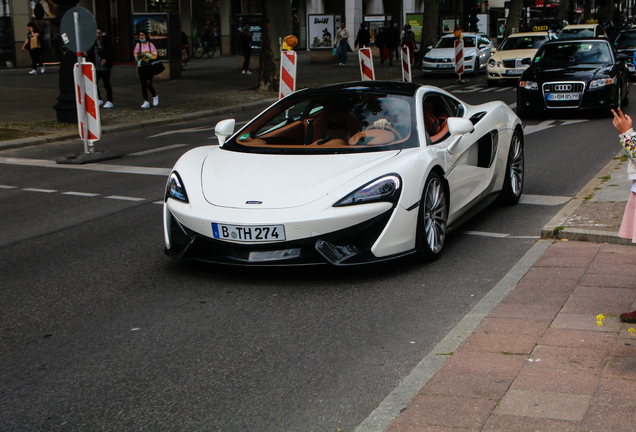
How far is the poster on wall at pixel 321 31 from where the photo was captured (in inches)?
1468

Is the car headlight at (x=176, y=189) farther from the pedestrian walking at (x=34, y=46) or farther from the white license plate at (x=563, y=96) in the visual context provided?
the pedestrian walking at (x=34, y=46)

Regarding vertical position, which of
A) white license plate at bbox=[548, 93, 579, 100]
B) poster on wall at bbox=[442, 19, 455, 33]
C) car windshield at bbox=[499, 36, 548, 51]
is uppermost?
poster on wall at bbox=[442, 19, 455, 33]

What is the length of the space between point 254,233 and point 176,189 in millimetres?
903

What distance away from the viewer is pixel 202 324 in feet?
15.5

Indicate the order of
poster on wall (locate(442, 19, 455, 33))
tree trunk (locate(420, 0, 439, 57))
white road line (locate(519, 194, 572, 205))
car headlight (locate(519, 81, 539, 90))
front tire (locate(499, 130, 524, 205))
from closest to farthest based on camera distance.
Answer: front tire (locate(499, 130, 524, 205)) < white road line (locate(519, 194, 572, 205)) < car headlight (locate(519, 81, 539, 90)) < tree trunk (locate(420, 0, 439, 57)) < poster on wall (locate(442, 19, 455, 33))

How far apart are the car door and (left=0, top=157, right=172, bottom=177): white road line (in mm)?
4583

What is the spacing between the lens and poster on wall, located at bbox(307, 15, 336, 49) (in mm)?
37281

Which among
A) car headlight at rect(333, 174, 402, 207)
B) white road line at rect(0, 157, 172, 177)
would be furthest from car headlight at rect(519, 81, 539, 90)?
car headlight at rect(333, 174, 402, 207)

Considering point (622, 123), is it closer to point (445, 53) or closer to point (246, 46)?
point (246, 46)

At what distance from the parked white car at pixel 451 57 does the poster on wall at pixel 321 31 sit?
7.38 metres

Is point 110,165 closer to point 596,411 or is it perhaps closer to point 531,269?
point 531,269

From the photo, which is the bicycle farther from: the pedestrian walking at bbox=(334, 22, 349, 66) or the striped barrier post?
the striped barrier post

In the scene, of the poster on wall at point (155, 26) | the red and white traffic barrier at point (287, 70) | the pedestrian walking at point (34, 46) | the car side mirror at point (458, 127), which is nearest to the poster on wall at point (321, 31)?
the poster on wall at point (155, 26)

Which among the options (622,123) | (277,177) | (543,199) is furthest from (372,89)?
(622,123)
